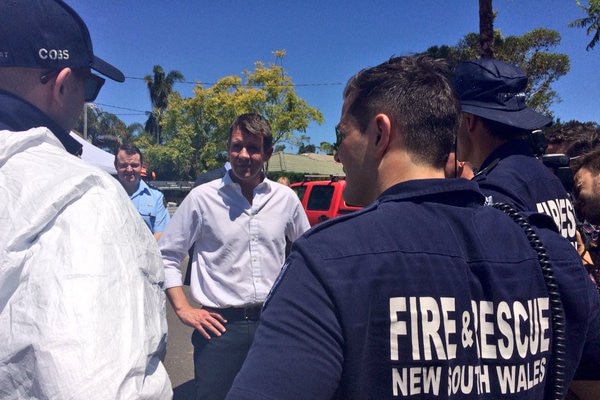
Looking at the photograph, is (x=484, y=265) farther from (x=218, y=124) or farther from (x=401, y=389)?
(x=218, y=124)

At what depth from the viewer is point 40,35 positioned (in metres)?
1.12

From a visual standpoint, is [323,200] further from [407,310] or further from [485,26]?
[407,310]

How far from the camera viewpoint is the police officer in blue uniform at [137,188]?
5.24 m

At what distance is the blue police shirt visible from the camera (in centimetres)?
526

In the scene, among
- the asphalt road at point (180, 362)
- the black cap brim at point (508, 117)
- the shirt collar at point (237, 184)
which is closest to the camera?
the black cap brim at point (508, 117)

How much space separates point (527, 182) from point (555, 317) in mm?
1086

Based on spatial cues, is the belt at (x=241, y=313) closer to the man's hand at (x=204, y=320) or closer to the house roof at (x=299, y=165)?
the man's hand at (x=204, y=320)

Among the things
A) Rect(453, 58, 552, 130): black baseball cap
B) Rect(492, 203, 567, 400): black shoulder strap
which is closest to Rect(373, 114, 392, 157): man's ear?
Rect(492, 203, 567, 400): black shoulder strap

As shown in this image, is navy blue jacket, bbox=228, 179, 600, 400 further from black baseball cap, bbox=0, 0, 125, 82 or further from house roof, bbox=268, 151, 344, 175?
house roof, bbox=268, 151, 344, 175

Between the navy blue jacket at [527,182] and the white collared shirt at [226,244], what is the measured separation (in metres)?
1.32

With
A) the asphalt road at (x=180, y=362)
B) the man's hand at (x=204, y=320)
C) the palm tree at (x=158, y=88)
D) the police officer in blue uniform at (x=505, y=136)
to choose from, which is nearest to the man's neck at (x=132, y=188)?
the asphalt road at (x=180, y=362)

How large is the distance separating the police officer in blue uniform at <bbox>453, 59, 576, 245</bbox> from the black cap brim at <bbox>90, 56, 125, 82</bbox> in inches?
54.5

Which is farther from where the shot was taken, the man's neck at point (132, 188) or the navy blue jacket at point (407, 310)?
the man's neck at point (132, 188)

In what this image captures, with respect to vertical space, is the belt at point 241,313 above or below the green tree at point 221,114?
below
